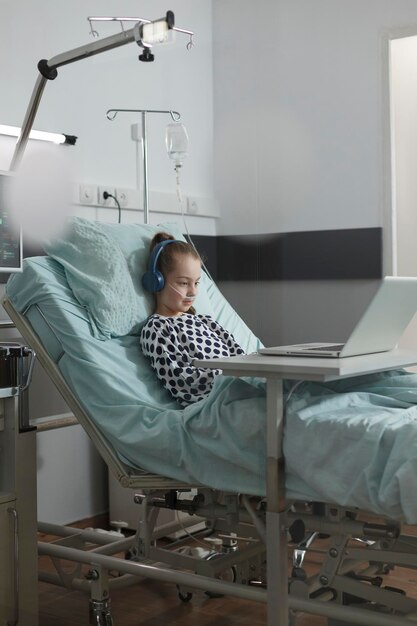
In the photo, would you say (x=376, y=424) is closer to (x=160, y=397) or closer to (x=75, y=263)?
(x=160, y=397)

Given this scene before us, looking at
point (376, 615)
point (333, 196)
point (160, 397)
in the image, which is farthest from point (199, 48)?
point (376, 615)

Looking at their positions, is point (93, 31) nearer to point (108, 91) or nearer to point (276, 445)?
point (108, 91)

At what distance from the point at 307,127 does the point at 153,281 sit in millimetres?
667

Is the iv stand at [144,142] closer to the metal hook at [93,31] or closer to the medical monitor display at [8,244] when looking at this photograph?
the metal hook at [93,31]

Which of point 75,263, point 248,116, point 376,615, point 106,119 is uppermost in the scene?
point 106,119

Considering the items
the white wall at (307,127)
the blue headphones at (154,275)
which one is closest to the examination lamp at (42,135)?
the blue headphones at (154,275)

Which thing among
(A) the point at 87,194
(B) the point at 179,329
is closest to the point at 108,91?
(A) the point at 87,194

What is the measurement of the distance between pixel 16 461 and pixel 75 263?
479mm

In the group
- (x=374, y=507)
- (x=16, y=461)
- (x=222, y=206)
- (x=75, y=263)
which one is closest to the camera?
(x=374, y=507)

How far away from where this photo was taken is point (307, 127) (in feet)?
5.13

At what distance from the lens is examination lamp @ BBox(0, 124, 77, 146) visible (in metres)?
2.18

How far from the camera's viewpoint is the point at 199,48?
1738mm

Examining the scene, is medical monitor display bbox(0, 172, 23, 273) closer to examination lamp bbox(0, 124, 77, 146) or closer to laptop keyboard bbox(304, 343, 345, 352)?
A: examination lamp bbox(0, 124, 77, 146)

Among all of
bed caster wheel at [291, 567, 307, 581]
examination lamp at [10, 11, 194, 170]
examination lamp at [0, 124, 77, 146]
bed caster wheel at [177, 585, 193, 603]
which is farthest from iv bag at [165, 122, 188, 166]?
bed caster wheel at [177, 585, 193, 603]
